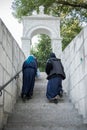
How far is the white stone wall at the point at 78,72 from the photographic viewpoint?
22.6 ft

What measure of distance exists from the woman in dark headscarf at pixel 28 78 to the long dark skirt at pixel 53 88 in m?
0.60

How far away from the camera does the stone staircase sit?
605cm

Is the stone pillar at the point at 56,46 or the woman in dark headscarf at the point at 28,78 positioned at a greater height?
the stone pillar at the point at 56,46

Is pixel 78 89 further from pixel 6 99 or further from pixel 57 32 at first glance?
pixel 57 32

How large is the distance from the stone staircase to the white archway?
5.32 meters

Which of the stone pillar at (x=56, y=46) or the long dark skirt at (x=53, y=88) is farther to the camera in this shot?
the stone pillar at (x=56, y=46)

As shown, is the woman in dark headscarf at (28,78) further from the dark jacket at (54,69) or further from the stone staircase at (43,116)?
the dark jacket at (54,69)

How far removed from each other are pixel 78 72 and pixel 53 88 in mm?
1254

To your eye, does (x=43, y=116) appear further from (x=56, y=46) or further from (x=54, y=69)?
(x=56, y=46)

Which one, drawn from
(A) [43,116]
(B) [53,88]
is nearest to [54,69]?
(B) [53,88]

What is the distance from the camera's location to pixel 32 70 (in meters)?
9.32

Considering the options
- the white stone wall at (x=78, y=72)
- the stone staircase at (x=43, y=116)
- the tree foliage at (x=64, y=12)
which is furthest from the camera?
the tree foliage at (x=64, y=12)

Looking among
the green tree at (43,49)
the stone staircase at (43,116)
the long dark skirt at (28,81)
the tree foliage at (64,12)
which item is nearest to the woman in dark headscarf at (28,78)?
the long dark skirt at (28,81)

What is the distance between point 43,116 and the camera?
6957 mm
